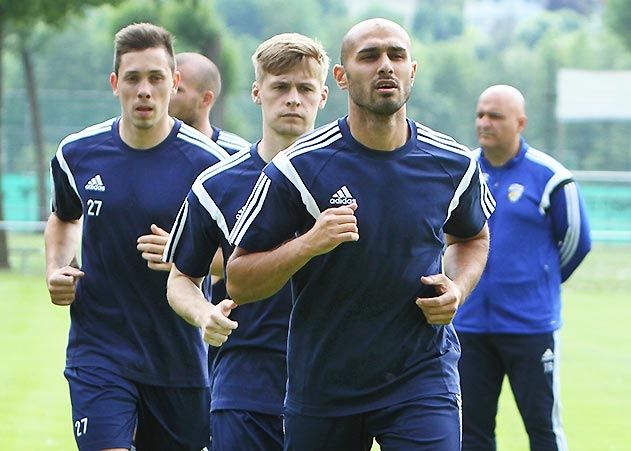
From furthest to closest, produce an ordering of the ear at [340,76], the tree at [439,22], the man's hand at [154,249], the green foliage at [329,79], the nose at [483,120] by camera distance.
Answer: the tree at [439,22] < the green foliage at [329,79] < the nose at [483,120] < the man's hand at [154,249] < the ear at [340,76]

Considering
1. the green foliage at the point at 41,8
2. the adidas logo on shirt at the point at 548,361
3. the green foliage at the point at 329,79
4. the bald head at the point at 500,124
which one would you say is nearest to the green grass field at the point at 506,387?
the adidas logo on shirt at the point at 548,361

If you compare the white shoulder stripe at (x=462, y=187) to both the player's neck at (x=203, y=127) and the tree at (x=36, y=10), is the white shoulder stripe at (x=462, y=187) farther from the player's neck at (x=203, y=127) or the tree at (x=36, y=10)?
the tree at (x=36, y=10)

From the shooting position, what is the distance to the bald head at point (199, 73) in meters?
8.27

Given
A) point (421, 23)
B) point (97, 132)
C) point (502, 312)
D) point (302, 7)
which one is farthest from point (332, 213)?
point (421, 23)

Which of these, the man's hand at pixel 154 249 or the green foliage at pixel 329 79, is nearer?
the man's hand at pixel 154 249

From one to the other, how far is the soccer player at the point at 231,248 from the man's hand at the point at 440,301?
106 centimetres

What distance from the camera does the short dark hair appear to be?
6.81 meters

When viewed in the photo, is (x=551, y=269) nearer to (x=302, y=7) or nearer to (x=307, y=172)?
(x=307, y=172)

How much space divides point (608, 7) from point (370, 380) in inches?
1404

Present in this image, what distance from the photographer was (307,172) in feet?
17.7

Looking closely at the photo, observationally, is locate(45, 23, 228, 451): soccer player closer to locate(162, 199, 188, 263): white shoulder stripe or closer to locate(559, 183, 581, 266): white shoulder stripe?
locate(162, 199, 188, 263): white shoulder stripe

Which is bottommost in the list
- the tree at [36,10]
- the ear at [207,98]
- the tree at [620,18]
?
the ear at [207,98]

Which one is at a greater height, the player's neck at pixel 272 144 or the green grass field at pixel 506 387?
the player's neck at pixel 272 144

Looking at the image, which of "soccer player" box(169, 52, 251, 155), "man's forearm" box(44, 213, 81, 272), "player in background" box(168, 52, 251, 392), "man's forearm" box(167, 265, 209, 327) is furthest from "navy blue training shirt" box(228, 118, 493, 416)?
"soccer player" box(169, 52, 251, 155)
